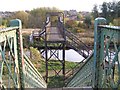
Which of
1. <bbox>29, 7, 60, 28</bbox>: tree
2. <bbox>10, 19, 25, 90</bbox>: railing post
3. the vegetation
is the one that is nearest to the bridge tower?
<bbox>10, 19, 25, 90</bbox>: railing post

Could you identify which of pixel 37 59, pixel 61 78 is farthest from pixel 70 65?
pixel 61 78

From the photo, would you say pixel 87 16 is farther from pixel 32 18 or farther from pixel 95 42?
pixel 95 42

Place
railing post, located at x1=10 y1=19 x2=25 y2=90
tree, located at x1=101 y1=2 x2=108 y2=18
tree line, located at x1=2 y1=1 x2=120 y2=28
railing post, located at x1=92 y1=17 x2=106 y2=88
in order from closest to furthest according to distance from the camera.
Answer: railing post, located at x1=10 y1=19 x2=25 y2=90 → railing post, located at x1=92 y1=17 x2=106 y2=88 → tree line, located at x1=2 y1=1 x2=120 y2=28 → tree, located at x1=101 y1=2 x2=108 y2=18

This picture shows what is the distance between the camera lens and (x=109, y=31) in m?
3.83

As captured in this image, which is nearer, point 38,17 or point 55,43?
point 55,43

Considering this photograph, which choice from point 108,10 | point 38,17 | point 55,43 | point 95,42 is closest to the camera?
point 95,42

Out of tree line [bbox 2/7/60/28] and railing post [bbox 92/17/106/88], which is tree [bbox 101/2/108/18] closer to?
tree line [bbox 2/7/60/28]

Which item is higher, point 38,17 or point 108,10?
point 108,10

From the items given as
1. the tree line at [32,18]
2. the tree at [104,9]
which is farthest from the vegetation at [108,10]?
the tree line at [32,18]

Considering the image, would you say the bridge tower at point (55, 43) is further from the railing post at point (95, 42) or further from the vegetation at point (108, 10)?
the vegetation at point (108, 10)

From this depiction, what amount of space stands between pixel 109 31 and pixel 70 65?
16189 mm

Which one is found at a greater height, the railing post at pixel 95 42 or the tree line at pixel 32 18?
the railing post at pixel 95 42

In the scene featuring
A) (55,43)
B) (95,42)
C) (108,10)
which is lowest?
(55,43)

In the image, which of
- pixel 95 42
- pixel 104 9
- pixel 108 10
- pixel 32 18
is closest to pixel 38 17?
pixel 32 18
